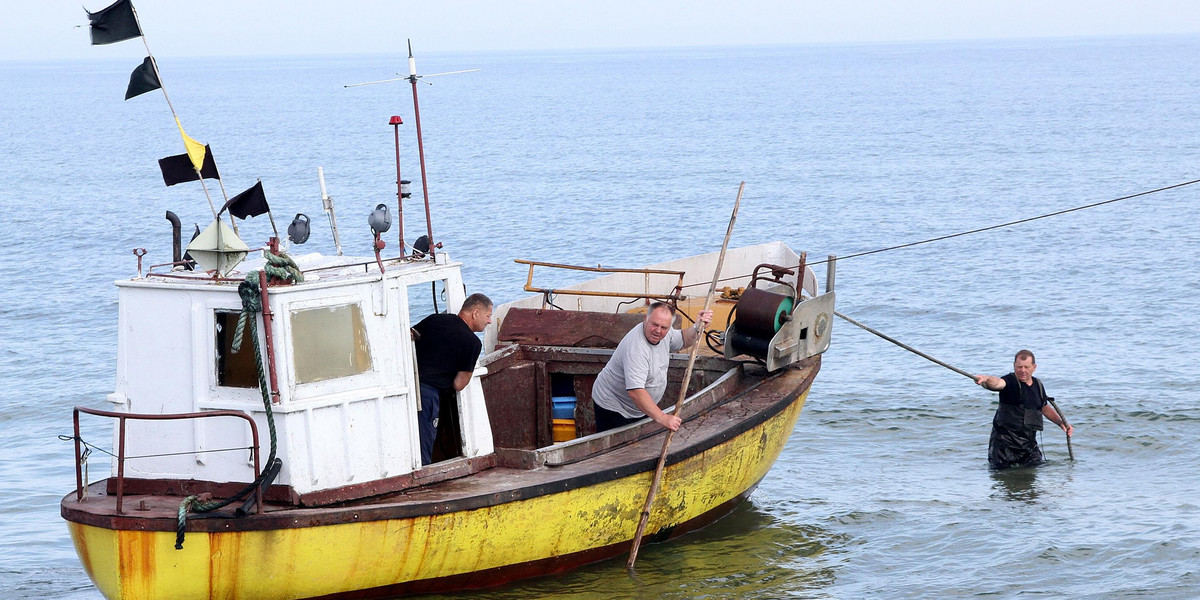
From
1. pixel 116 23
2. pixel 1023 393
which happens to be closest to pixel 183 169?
pixel 116 23

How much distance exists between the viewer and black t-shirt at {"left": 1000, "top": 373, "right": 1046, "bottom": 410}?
37.5ft

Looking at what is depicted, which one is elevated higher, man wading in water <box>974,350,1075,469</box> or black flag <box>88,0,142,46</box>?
black flag <box>88,0,142,46</box>

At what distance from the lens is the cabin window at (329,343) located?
7.77m

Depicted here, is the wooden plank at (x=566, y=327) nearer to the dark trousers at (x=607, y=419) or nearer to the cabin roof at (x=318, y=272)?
the dark trousers at (x=607, y=419)

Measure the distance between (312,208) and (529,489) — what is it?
3044 centimetres

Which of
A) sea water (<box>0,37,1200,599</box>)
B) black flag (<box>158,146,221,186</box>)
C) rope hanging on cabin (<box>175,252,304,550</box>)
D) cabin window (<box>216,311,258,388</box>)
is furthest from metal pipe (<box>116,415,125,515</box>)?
sea water (<box>0,37,1200,599</box>)

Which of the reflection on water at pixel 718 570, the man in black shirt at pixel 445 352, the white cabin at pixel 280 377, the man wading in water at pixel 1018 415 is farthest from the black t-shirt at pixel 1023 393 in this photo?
the white cabin at pixel 280 377

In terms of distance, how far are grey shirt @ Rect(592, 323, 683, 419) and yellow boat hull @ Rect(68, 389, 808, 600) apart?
0.66 meters

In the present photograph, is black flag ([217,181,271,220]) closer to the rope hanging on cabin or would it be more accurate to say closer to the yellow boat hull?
the rope hanging on cabin

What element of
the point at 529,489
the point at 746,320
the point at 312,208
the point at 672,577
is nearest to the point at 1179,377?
the point at 746,320

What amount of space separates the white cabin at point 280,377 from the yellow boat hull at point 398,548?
0.40 m

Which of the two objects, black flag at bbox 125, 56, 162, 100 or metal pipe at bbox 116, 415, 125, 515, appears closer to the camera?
metal pipe at bbox 116, 415, 125, 515

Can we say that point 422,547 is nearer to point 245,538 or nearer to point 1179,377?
point 245,538

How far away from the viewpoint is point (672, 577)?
956 cm
